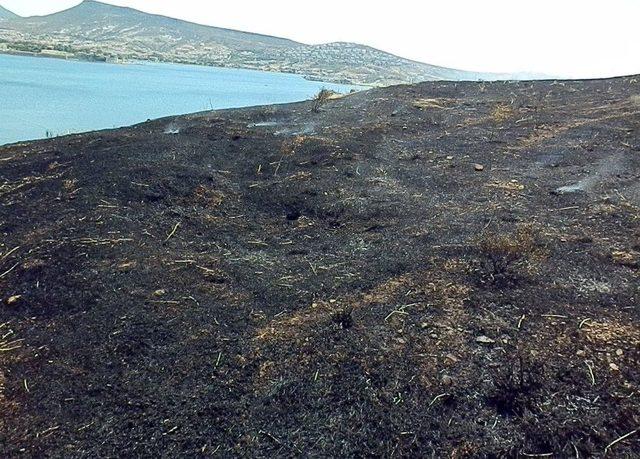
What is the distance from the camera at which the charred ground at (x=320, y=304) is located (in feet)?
7.39

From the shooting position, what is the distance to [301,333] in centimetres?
296

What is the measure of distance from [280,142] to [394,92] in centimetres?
608

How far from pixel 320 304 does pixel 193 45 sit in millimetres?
102025

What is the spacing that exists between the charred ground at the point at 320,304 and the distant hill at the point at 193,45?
55.7m

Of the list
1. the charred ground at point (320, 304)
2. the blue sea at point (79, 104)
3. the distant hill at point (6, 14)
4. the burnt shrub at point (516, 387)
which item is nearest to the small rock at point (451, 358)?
the charred ground at point (320, 304)

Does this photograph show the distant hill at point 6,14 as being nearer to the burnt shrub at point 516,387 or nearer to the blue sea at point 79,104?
the blue sea at point 79,104

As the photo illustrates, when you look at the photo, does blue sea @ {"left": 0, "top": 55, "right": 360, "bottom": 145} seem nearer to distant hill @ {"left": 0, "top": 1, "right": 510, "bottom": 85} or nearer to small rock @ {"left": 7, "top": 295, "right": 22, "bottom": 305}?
small rock @ {"left": 7, "top": 295, "right": 22, "bottom": 305}

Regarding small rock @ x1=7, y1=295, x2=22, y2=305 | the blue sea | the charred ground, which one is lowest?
the blue sea

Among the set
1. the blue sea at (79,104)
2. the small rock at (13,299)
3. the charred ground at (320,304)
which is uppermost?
the charred ground at (320,304)

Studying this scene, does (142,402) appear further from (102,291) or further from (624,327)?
(624,327)

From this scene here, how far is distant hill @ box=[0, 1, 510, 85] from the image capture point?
7129 centimetres

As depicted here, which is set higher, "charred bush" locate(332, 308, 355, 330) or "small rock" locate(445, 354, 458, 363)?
"small rock" locate(445, 354, 458, 363)

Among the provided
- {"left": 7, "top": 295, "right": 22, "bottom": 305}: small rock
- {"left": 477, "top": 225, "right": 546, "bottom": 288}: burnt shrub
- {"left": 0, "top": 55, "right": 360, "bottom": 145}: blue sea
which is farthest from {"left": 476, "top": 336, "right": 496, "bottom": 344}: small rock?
{"left": 0, "top": 55, "right": 360, "bottom": 145}: blue sea

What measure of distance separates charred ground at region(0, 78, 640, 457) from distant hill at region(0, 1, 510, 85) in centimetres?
5574
